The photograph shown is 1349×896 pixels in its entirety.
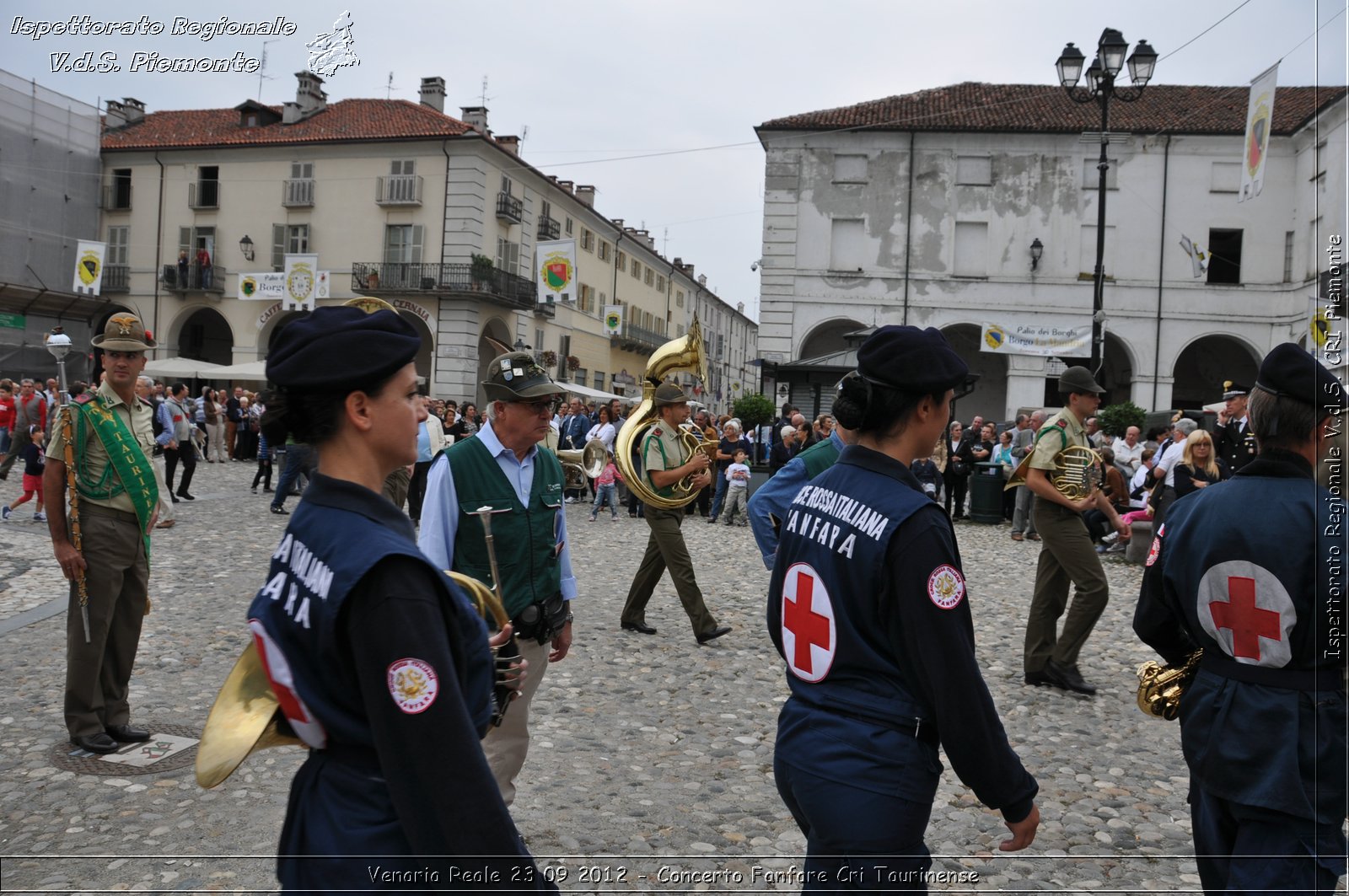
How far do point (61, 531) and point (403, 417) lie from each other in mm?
4205

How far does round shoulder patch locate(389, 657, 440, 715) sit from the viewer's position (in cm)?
158

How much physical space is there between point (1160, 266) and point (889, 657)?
33.4 metres

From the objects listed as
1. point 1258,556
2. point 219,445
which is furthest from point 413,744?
point 219,445

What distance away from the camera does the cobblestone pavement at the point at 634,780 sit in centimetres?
402

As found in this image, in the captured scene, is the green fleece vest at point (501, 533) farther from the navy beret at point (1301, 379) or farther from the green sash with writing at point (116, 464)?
the navy beret at point (1301, 379)

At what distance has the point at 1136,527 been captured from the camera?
14.0 m

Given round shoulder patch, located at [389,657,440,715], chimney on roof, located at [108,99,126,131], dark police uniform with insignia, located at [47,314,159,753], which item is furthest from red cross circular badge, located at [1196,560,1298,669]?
chimney on roof, located at [108,99,126,131]

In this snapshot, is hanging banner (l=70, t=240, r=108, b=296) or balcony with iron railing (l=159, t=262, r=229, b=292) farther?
balcony with iron railing (l=159, t=262, r=229, b=292)

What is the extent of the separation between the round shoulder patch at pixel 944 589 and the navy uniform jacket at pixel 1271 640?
1.00 metres

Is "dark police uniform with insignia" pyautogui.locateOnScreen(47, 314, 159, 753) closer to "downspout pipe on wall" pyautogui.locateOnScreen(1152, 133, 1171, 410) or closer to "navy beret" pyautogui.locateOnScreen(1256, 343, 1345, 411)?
"navy beret" pyautogui.locateOnScreen(1256, 343, 1345, 411)

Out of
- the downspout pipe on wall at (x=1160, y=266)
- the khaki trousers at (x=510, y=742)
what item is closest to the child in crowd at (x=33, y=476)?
the khaki trousers at (x=510, y=742)

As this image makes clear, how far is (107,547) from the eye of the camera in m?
5.18

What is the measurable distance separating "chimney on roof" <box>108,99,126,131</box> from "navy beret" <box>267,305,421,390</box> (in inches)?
1867

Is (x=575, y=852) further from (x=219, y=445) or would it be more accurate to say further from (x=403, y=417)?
(x=219, y=445)
